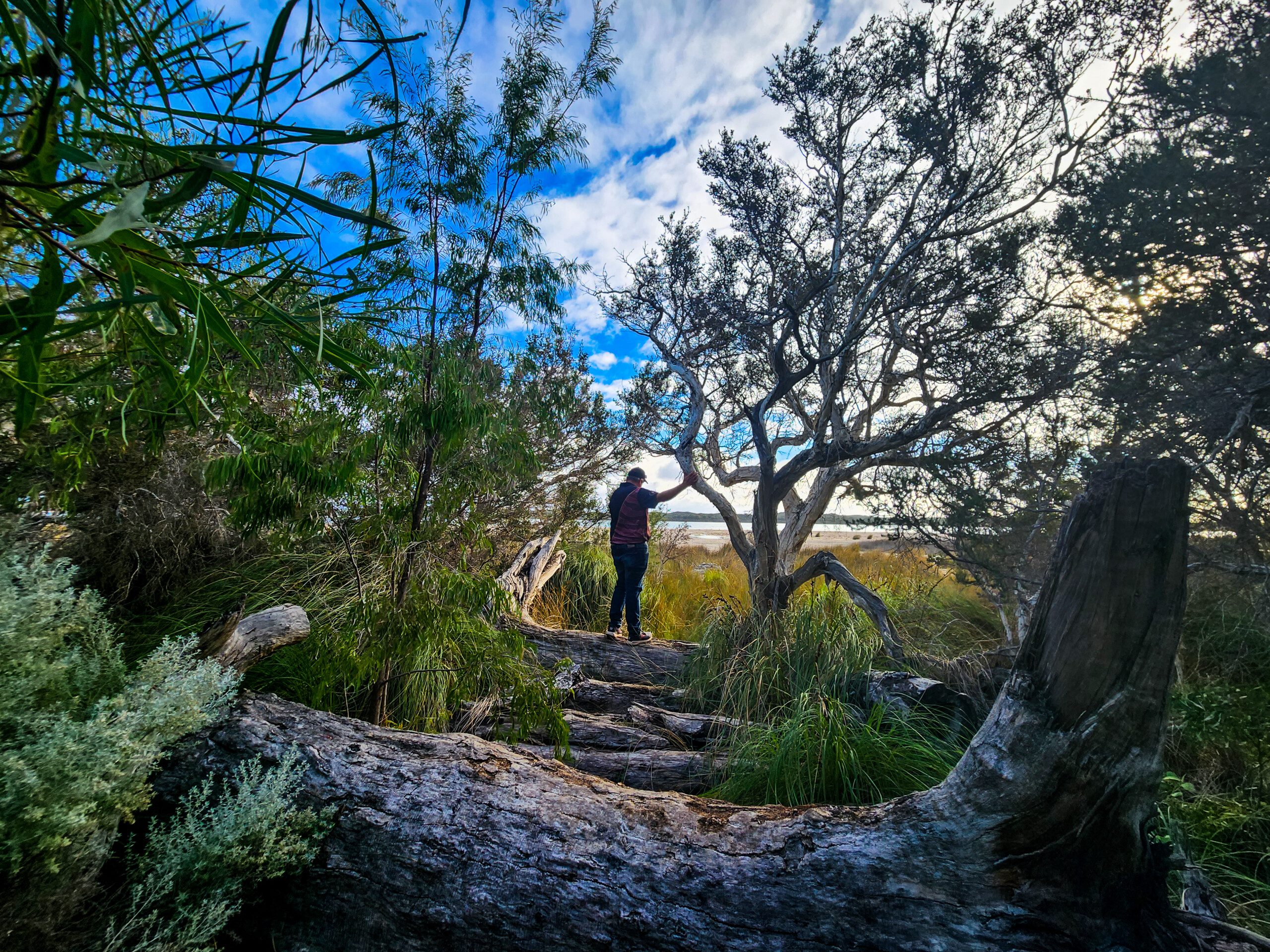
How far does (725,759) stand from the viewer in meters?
3.38

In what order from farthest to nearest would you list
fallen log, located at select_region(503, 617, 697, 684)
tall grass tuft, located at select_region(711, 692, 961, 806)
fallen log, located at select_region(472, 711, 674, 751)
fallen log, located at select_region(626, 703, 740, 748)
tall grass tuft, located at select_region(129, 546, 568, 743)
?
fallen log, located at select_region(503, 617, 697, 684), fallen log, located at select_region(626, 703, 740, 748), fallen log, located at select_region(472, 711, 674, 751), tall grass tuft, located at select_region(711, 692, 961, 806), tall grass tuft, located at select_region(129, 546, 568, 743)

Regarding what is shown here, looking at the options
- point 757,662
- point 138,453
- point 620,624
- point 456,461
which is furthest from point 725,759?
point 138,453

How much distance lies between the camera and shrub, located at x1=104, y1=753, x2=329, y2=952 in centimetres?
137

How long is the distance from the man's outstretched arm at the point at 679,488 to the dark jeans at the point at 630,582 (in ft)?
1.93

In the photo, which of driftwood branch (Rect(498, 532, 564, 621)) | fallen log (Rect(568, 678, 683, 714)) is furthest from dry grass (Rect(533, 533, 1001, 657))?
fallen log (Rect(568, 678, 683, 714))

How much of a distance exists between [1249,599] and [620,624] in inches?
215

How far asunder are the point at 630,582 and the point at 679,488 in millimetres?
1292

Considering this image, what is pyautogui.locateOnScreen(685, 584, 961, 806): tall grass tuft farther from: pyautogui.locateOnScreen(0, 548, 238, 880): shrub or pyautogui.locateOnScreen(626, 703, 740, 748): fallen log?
pyautogui.locateOnScreen(0, 548, 238, 880): shrub

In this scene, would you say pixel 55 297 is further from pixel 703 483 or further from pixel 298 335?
pixel 703 483

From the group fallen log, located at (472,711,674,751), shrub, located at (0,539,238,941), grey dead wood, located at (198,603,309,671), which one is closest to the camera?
shrub, located at (0,539,238,941)

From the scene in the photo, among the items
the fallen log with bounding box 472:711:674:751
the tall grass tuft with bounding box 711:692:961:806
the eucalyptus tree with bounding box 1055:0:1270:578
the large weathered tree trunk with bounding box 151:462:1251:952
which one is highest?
the eucalyptus tree with bounding box 1055:0:1270:578

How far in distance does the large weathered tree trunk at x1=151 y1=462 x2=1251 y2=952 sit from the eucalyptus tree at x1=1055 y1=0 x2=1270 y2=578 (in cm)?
215

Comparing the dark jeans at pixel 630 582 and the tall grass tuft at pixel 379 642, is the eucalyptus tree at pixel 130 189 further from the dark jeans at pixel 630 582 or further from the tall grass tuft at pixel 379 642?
the dark jeans at pixel 630 582

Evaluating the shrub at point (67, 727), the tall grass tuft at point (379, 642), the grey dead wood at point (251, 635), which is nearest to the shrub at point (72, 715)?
the shrub at point (67, 727)
